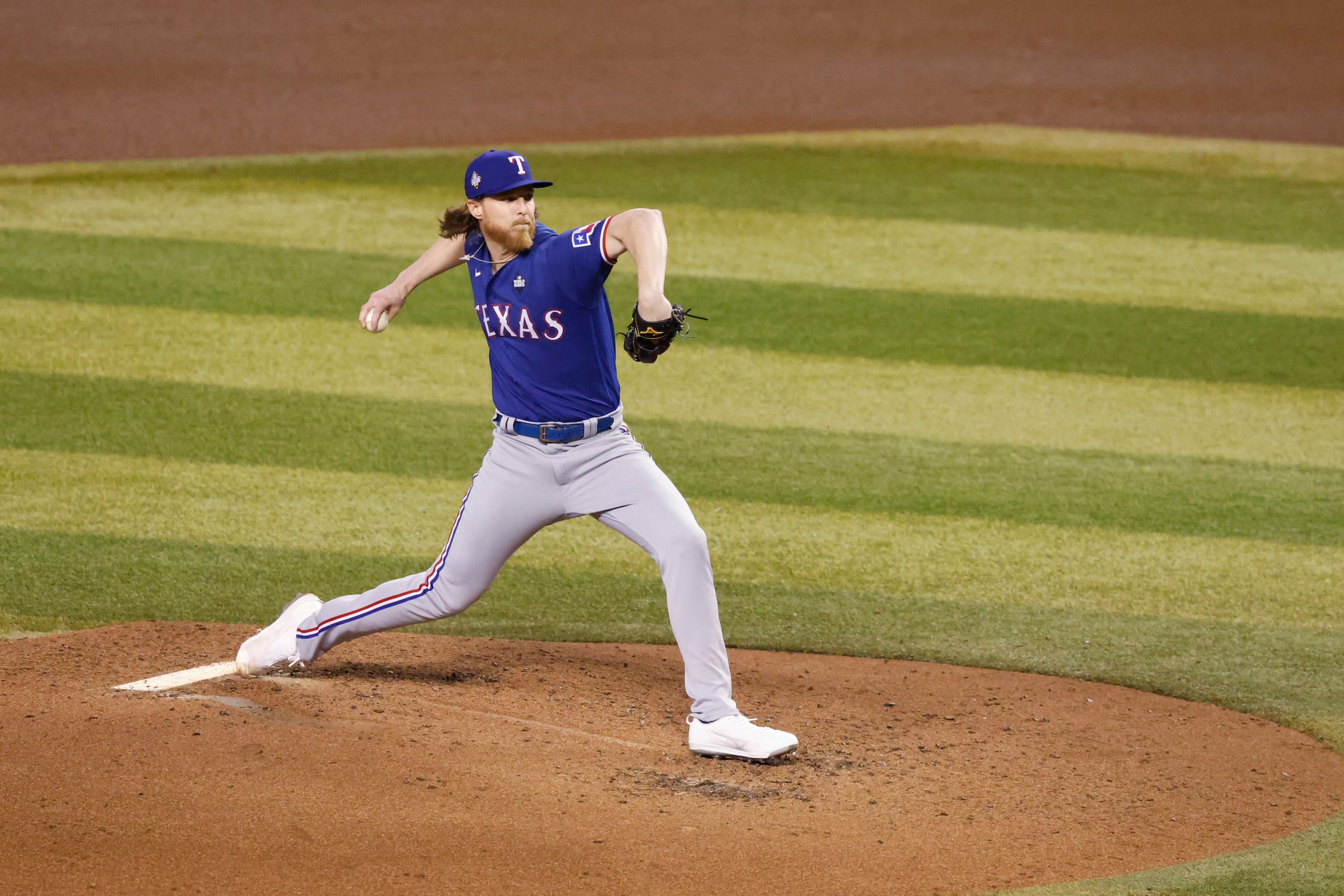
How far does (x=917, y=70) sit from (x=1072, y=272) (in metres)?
5.54

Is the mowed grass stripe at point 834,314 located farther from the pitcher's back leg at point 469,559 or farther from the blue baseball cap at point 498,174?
the blue baseball cap at point 498,174

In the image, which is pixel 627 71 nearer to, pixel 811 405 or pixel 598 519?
pixel 811 405

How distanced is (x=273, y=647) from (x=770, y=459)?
3372 millimetres

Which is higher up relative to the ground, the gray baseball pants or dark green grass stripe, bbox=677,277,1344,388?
dark green grass stripe, bbox=677,277,1344,388

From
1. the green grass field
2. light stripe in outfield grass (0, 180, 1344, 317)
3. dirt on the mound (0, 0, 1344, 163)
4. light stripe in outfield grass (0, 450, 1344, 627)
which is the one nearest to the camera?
the green grass field

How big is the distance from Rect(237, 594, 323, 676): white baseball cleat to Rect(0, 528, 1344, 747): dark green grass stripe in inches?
33.8

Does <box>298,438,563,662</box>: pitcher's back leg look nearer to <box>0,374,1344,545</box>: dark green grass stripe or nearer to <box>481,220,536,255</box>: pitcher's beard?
<box>481,220,536,255</box>: pitcher's beard

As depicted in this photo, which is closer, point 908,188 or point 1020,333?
point 1020,333

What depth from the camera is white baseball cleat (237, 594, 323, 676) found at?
4.96 metres

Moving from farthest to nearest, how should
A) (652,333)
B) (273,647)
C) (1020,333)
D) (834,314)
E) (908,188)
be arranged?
(908,188) < (834,314) < (1020,333) < (273,647) < (652,333)

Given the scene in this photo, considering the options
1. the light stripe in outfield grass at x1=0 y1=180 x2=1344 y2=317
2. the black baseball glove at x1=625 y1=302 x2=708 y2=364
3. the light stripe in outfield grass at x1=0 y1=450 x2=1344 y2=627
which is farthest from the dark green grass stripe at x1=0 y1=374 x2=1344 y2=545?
the black baseball glove at x1=625 y1=302 x2=708 y2=364

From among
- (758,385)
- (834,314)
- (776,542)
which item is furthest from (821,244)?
(776,542)

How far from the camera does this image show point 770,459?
306 inches

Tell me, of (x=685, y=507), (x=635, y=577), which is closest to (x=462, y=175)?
(x=635, y=577)
